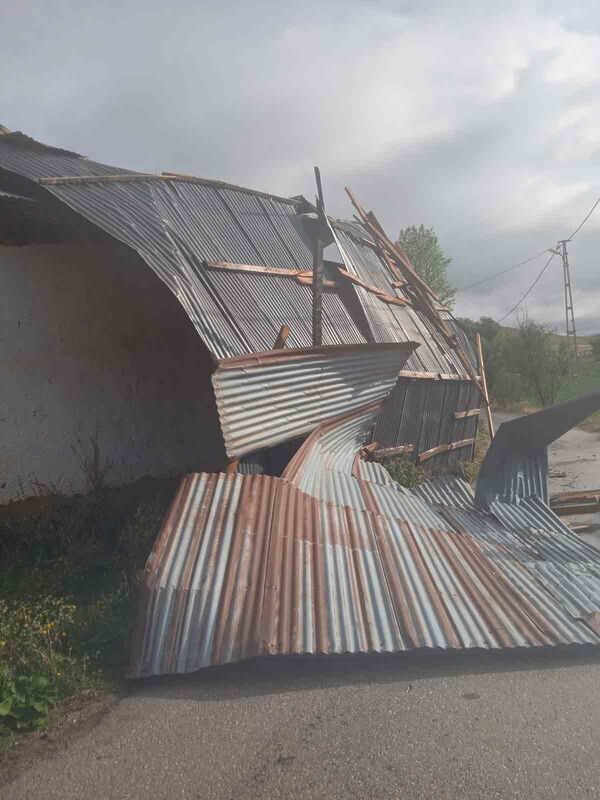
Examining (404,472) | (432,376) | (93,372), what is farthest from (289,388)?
(432,376)

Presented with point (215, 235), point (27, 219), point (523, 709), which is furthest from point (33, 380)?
point (523, 709)

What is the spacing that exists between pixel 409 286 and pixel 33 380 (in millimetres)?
8457

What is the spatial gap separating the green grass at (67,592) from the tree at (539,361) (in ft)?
81.8

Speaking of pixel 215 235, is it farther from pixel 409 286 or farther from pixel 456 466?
pixel 456 466

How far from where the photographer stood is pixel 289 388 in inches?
254

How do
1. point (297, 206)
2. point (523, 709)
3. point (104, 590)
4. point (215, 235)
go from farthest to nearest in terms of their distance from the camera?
point (297, 206)
point (215, 235)
point (104, 590)
point (523, 709)

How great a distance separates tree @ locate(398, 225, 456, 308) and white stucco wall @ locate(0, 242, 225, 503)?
24.7m

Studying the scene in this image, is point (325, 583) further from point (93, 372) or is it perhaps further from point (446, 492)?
point (446, 492)

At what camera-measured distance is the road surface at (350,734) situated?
2904 mm

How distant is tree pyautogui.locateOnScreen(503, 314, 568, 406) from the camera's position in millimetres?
29062

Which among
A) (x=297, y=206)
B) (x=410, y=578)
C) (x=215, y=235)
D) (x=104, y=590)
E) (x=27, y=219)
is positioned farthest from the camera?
(x=297, y=206)

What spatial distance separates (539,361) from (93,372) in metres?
25.6

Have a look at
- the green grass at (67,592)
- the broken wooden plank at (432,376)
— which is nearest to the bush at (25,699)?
the green grass at (67,592)

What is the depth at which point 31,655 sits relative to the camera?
3984 millimetres
